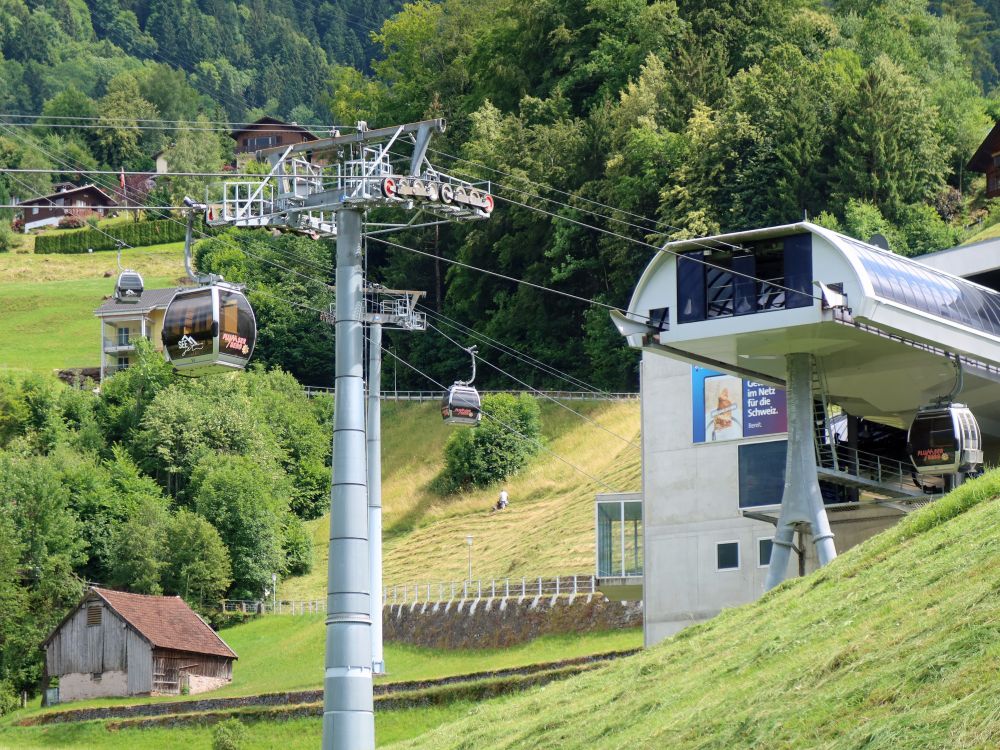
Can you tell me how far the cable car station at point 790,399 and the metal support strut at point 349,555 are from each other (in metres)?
16.5

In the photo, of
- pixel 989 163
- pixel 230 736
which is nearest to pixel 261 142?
pixel 989 163

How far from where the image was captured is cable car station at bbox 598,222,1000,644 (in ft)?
135

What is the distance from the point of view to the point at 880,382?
1826 inches

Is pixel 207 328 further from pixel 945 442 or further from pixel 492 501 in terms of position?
pixel 492 501

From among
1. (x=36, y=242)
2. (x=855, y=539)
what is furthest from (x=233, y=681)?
(x=36, y=242)

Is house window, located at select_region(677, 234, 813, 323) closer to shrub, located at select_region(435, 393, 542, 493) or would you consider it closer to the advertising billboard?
the advertising billboard

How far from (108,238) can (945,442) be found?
12743 cm

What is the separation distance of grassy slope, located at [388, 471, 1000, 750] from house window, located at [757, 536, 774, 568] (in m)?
14.9

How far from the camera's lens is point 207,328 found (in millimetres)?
29438

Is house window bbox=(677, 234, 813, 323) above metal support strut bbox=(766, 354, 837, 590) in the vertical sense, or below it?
above

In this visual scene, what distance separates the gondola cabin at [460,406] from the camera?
182ft

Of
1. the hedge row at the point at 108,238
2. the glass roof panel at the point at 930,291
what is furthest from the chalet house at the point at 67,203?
the glass roof panel at the point at 930,291

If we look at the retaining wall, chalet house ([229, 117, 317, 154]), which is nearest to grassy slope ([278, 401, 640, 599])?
the retaining wall

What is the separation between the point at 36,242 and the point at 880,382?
128 m
